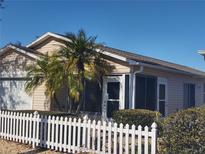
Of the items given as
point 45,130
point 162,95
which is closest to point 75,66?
point 45,130

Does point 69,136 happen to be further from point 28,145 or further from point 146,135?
point 146,135

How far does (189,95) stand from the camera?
2372 centimetres

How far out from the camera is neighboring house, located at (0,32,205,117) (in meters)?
16.4

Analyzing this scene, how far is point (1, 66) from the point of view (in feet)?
68.3

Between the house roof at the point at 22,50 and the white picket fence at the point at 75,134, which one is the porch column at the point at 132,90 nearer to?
the house roof at the point at 22,50

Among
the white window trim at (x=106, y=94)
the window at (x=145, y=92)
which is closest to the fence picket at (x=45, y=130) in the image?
the white window trim at (x=106, y=94)

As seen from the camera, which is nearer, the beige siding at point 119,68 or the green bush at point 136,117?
the green bush at point 136,117

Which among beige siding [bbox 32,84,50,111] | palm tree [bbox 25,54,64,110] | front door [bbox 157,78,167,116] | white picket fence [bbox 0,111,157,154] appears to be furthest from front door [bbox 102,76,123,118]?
white picket fence [bbox 0,111,157,154]

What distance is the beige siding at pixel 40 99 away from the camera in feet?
59.6

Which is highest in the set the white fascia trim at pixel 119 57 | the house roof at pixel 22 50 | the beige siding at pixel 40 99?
the house roof at pixel 22 50

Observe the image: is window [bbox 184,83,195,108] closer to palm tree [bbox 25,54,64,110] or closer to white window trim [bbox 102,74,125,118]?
white window trim [bbox 102,74,125,118]

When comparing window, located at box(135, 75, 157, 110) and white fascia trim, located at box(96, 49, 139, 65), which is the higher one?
white fascia trim, located at box(96, 49, 139, 65)

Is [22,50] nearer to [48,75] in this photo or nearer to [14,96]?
[14,96]

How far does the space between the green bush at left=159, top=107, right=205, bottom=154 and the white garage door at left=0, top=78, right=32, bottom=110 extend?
39.5ft
